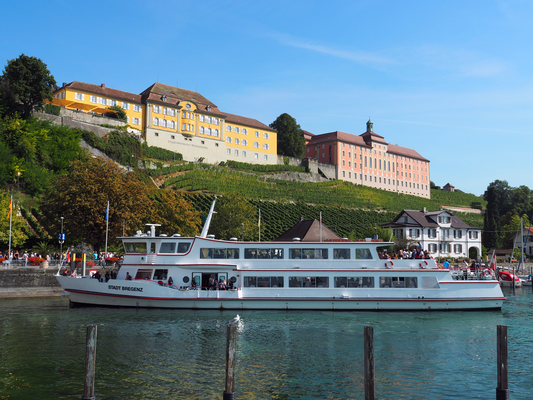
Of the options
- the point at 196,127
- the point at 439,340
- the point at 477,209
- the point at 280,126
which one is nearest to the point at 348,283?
the point at 439,340

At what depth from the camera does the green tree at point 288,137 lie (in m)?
116

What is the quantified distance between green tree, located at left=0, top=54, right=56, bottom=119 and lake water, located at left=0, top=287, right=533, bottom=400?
1824 inches

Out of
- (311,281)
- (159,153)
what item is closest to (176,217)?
(311,281)

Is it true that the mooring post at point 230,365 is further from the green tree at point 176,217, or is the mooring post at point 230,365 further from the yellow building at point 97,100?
the yellow building at point 97,100

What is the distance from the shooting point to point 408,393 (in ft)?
46.3

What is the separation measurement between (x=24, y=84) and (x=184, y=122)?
104 feet

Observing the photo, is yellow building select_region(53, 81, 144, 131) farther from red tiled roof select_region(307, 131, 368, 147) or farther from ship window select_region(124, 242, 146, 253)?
ship window select_region(124, 242, 146, 253)

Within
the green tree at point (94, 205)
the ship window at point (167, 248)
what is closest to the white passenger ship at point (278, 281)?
the ship window at point (167, 248)

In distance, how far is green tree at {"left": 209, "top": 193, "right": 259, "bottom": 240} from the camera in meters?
55.3

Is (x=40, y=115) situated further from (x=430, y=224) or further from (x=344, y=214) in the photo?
(x=430, y=224)

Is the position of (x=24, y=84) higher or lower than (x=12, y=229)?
higher

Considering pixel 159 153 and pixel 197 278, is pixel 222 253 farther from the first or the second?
pixel 159 153

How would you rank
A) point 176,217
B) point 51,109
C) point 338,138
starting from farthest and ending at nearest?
point 338,138 < point 51,109 < point 176,217

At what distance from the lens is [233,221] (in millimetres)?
56219
